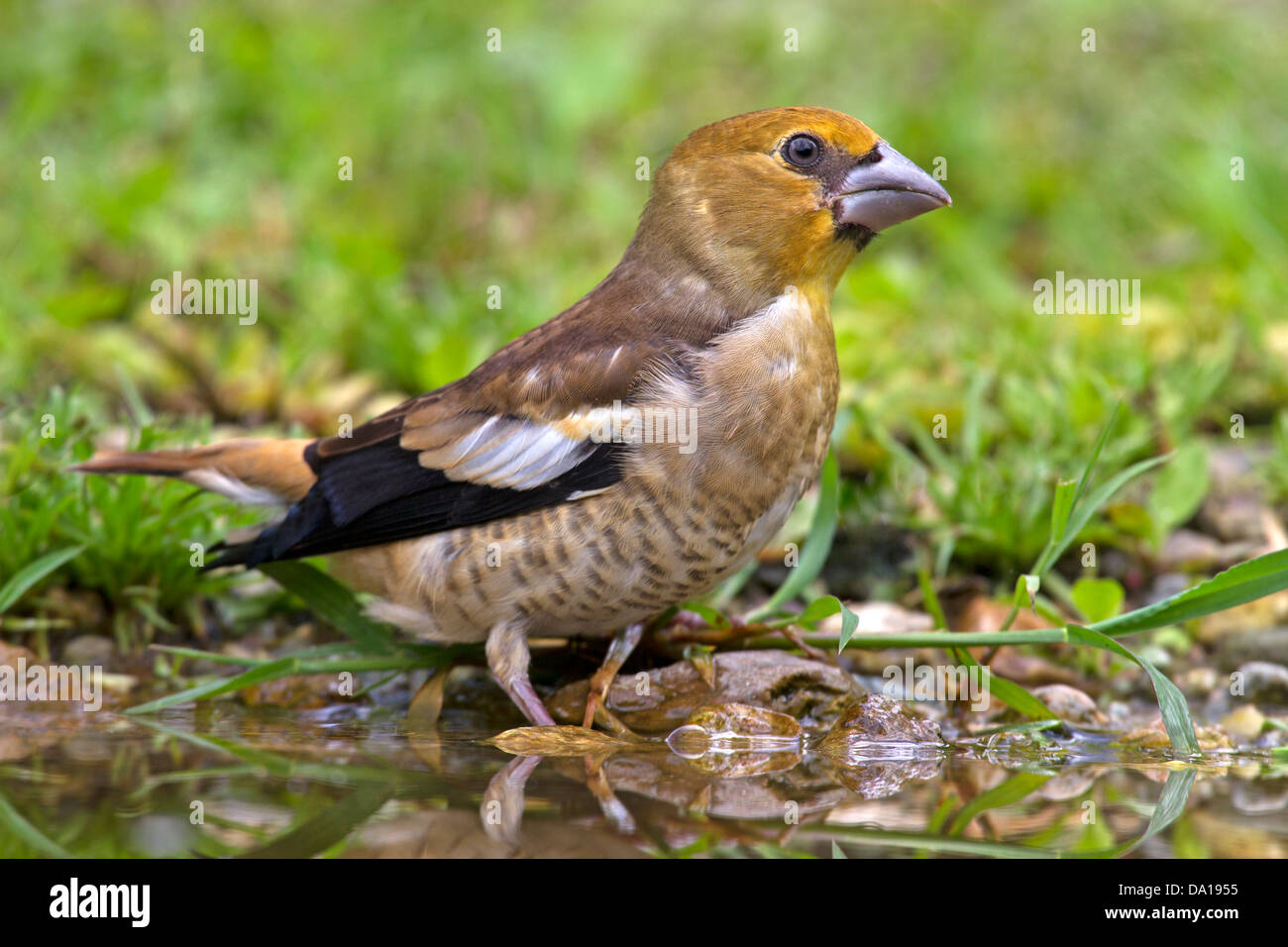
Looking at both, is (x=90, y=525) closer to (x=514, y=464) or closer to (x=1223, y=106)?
(x=514, y=464)

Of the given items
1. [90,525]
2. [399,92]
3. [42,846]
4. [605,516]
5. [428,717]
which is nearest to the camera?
[42,846]

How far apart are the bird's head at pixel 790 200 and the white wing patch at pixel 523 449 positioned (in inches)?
19.6

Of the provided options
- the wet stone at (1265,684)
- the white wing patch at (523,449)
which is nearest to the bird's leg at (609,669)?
the white wing patch at (523,449)

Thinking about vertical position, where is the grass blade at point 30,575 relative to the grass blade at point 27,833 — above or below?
above

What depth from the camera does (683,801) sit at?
2604 millimetres

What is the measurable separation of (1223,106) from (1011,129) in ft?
3.49

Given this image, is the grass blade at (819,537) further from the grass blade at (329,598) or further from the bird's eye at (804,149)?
the grass blade at (329,598)

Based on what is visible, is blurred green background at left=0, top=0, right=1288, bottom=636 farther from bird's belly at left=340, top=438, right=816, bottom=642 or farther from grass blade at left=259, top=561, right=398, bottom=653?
bird's belly at left=340, top=438, right=816, bottom=642

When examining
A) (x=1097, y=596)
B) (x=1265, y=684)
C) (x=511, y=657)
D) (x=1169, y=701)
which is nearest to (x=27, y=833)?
(x=511, y=657)

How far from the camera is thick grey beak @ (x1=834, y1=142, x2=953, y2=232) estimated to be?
3.45 metres

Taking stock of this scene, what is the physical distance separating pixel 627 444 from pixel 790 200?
75cm

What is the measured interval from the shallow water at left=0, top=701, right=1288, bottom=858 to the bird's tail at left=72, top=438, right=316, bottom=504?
0.68m

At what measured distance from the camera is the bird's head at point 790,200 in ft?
11.3

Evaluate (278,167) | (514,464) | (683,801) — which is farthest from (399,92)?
(683,801)
